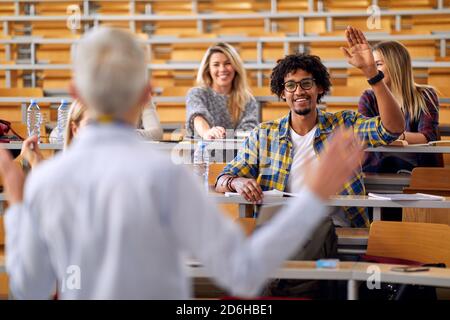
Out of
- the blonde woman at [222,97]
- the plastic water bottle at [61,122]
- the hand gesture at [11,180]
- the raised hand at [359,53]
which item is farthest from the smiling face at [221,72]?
the hand gesture at [11,180]

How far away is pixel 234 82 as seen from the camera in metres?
5.35

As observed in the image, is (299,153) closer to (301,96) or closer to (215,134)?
(301,96)

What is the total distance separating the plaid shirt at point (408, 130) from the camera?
4559 millimetres

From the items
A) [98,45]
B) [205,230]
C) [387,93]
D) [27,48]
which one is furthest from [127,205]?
[27,48]

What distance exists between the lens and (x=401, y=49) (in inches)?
187

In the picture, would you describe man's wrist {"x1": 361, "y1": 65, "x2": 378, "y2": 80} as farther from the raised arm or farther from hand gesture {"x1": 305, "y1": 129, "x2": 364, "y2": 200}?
hand gesture {"x1": 305, "y1": 129, "x2": 364, "y2": 200}

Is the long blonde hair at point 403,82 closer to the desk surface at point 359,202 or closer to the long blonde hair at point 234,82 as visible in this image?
the long blonde hair at point 234,82

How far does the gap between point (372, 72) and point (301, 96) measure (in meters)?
0.44

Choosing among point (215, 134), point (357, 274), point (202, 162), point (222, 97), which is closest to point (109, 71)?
point (357, 274)

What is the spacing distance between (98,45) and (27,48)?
6740 millimetres

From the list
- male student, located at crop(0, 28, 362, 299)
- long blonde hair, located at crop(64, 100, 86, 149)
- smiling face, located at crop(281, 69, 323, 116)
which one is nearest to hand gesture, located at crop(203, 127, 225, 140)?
smiling face, located at crop(281, 69, 323, 116)

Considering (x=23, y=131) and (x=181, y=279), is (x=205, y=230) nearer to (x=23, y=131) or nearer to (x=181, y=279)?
(x=181, y=279)

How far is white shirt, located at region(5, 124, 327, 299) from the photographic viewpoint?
131cm

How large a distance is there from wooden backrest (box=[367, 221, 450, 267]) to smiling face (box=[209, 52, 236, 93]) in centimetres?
243
